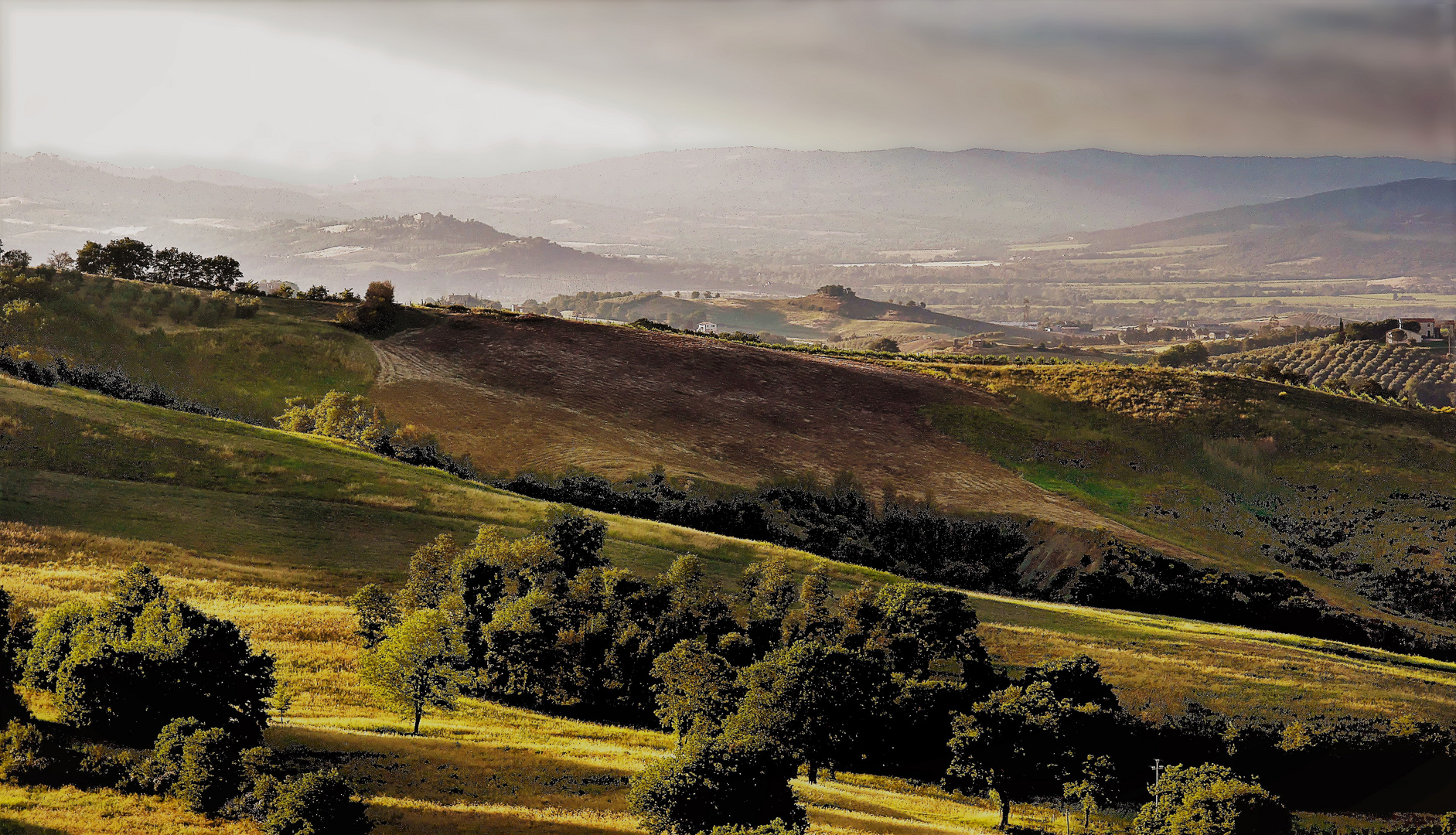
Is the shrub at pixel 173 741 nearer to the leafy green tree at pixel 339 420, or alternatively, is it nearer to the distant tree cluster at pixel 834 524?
the distant tree cluster at pixel 834 524

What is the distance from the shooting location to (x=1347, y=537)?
73500 mm

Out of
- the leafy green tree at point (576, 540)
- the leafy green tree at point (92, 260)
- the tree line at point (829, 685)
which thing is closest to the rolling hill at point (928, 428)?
the leafy green tree at point (92, 260)

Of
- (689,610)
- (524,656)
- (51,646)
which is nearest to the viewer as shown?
(51,646)

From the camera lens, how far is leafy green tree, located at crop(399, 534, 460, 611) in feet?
151

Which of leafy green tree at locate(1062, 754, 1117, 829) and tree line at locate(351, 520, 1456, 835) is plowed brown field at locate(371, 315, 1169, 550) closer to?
tree line at locate(351, 520, 1456, 835)

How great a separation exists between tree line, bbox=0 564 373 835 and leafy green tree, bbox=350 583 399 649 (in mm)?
8162

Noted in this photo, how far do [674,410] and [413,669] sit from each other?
50.4m

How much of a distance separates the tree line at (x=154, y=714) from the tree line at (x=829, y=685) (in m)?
5.84

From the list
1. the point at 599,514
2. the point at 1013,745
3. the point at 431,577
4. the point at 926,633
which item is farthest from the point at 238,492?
the point at 1013,745

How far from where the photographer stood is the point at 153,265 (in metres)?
101

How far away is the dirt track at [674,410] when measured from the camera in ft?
246

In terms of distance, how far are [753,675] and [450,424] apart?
44662 mm

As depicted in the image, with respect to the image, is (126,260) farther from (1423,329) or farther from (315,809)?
(1423,329)

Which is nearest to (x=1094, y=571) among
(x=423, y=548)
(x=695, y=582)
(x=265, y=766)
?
(x=695, y=582)
